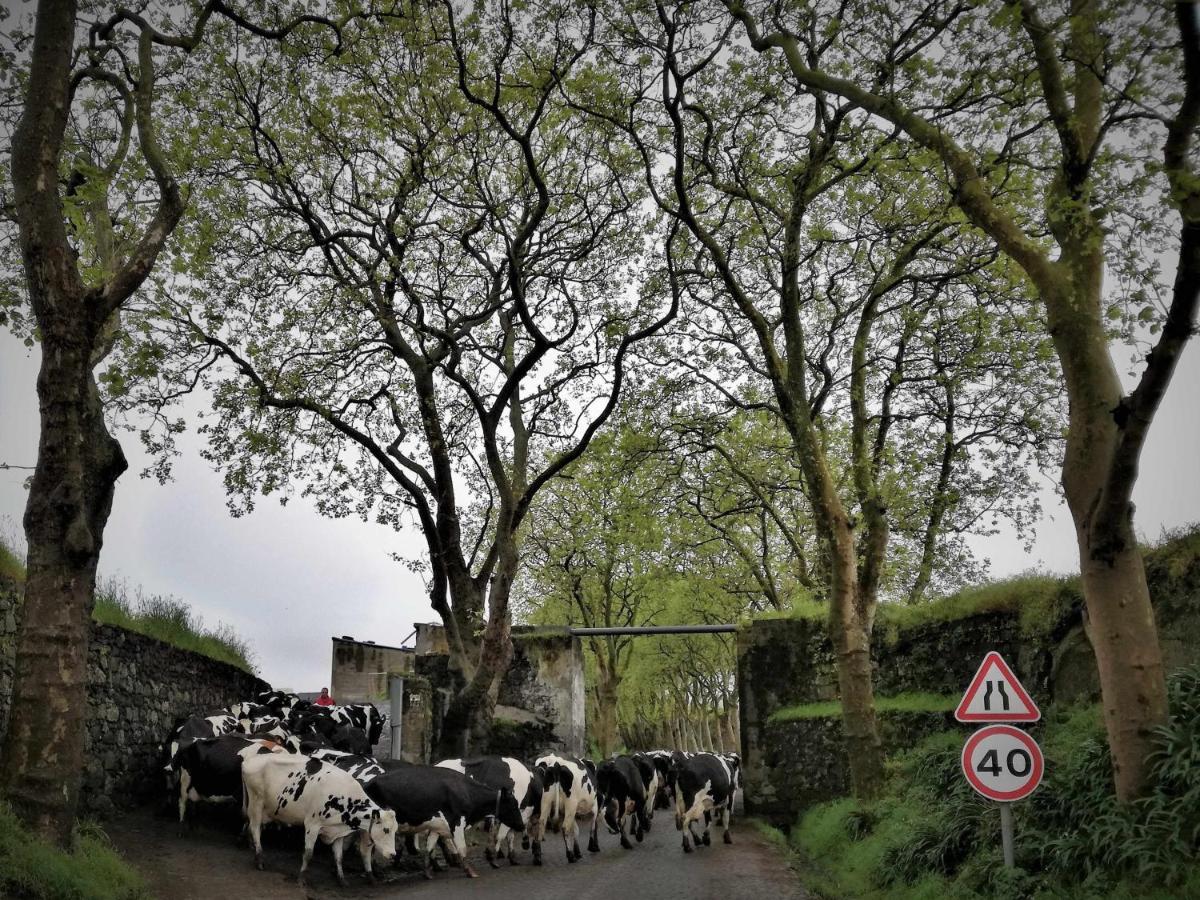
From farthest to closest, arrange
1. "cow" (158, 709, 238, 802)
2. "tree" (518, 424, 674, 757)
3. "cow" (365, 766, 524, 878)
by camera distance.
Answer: "tree" (518, 424, 674, 757)
"cow" (158, 709, 238, 802)
"cow" (365, 766, 524, 878)

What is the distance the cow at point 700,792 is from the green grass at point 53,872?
922 cm

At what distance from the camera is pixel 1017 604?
617 inches

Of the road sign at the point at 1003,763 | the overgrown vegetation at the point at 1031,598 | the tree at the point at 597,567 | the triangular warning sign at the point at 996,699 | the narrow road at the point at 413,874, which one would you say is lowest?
the narrow road at the point at 413,874

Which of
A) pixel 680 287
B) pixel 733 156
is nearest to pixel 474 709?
pixel 680 287

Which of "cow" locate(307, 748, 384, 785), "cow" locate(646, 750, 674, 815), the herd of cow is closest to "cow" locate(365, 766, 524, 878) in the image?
the herd of cow

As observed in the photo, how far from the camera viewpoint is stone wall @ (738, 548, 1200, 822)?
13312 millimetres

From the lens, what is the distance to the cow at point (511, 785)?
1394 cm

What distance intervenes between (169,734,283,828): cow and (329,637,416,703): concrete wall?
22.1 m

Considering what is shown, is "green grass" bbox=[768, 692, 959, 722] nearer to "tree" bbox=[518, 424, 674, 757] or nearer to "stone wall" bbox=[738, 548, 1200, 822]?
"stone wall" bbox=[738, 548, 1200, 822]

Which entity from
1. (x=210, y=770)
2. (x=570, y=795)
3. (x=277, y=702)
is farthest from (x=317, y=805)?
(x=277, y=702)

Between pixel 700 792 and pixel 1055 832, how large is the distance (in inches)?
Answer: 317

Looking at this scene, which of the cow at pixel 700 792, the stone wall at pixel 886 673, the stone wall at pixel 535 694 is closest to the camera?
the stone wall at pixel 886 673

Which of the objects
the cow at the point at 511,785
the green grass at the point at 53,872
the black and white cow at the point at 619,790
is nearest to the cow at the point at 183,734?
the cow at the point at 511,785

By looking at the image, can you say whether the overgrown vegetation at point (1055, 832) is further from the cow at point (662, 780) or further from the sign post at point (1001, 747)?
the cow at point (662, 780)
